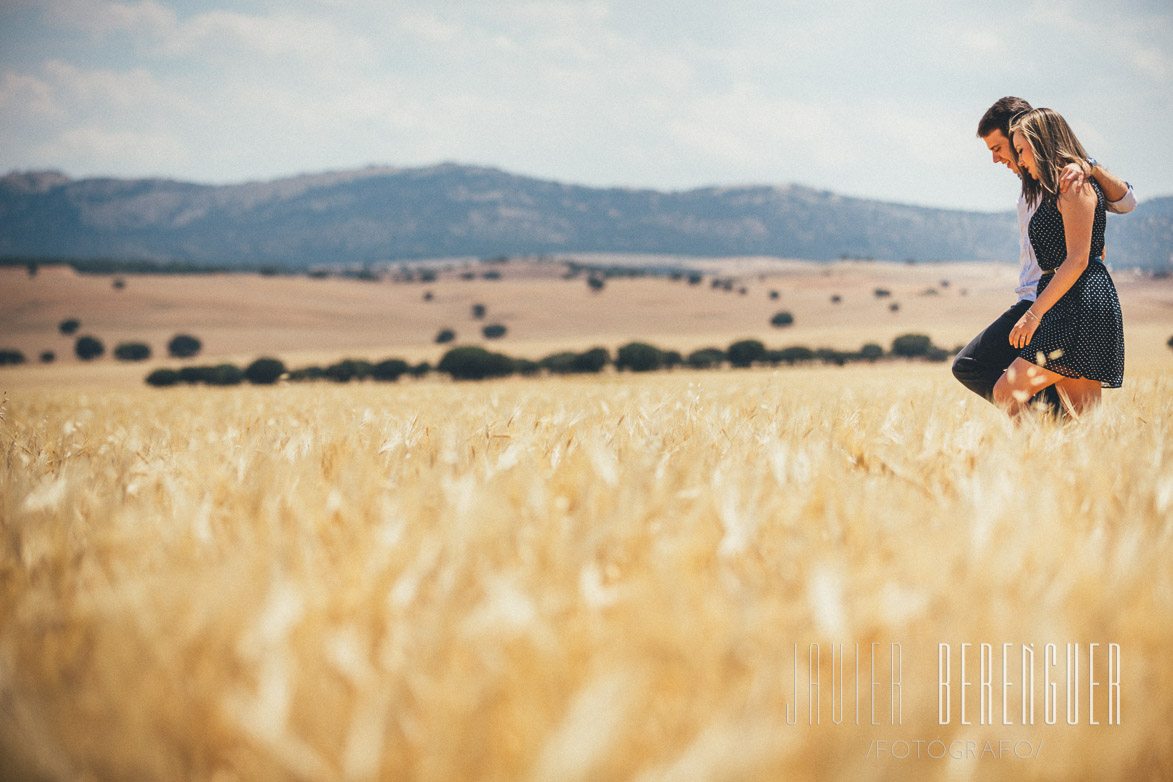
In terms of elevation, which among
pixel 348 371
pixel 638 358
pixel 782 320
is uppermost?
pixel 782 320

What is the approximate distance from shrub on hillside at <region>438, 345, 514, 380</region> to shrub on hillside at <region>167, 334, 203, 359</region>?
37549 mm

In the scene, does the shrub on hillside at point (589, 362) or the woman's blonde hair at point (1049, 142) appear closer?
the woman's blonde hair at point (1049, 142)

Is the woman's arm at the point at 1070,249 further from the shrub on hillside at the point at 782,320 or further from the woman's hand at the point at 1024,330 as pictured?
the shrub on hillside at the point at 782,320

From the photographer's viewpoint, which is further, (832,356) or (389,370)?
(832,356)

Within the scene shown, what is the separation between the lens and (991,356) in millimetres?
4043

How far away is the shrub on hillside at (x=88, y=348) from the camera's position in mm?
56875

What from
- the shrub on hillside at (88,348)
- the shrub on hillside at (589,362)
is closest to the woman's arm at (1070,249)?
the shrub on hillside at (589,362)

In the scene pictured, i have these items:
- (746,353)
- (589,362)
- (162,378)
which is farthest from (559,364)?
(162,378)

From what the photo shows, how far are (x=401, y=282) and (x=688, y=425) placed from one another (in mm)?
103369

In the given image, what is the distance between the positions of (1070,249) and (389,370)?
33.4 meters

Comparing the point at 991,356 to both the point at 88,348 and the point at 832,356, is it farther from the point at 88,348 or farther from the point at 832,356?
the point at 88,348

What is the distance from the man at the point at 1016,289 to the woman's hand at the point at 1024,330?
0.37 meters

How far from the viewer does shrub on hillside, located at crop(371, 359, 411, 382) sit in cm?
3416

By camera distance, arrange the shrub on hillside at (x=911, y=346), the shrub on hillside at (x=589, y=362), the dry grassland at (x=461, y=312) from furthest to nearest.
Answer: the dry grassland at (x=461, y=312), the shrub on hillside at (x=911, y=346), the shrub on hillside at (x=589, y=362)
